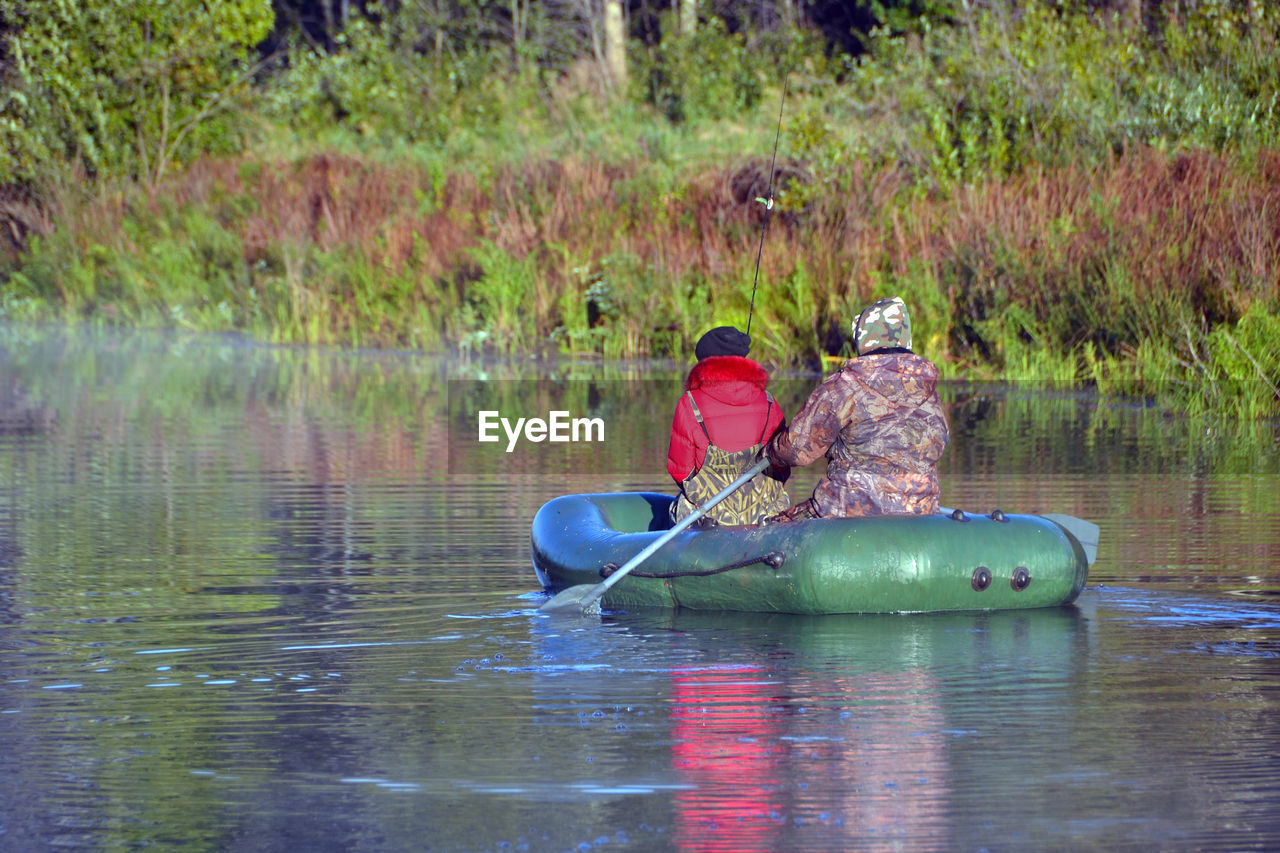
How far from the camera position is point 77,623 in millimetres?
8250

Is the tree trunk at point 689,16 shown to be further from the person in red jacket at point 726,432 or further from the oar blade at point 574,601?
the oar blade at point 574,601

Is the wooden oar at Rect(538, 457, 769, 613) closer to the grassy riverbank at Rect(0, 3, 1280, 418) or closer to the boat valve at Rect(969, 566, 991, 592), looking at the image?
the boat valve at Rect(969, 566, 991, 592)

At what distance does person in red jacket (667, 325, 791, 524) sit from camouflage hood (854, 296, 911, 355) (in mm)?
568

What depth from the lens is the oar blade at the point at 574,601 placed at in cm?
845

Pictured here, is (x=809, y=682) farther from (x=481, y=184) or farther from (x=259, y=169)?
(x=259, y=169)

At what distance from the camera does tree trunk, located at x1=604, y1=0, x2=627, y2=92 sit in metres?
34.2

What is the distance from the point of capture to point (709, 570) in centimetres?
849

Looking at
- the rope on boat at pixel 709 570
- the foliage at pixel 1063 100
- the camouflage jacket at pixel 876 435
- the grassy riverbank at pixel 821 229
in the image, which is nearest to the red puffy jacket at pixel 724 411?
the camouflage jacket at pixel 876 435

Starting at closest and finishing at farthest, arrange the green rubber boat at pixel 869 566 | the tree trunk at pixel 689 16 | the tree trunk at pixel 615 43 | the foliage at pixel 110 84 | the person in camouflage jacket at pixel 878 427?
the green rubber boat at pixel 869 566 → the person in camouflage jacket at pixel 878 427 → the foliage at pixel 110 84 → the tree trunk at pixel 615 43 → the tree trunk at pixel 689 16

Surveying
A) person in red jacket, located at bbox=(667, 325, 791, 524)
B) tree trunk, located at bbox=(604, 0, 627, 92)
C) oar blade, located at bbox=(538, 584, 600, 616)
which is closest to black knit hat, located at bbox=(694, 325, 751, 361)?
person in red jacket, located at bbox=(667, 325, 791, 524)

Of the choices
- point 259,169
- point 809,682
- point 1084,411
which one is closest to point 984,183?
point 1084,411

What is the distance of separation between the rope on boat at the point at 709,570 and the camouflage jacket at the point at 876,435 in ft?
1.32

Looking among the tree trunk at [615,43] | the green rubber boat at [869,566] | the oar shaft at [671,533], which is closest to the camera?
the green rubber boat at [869,566]

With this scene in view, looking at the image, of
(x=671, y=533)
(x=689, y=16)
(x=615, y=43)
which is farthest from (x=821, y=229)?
(x=689, y=16)
